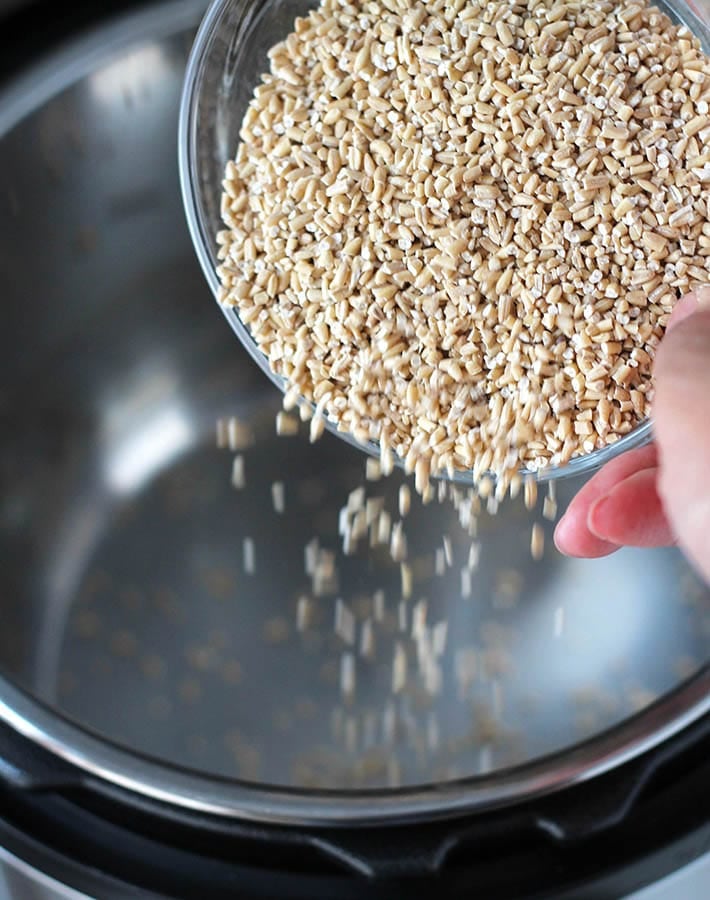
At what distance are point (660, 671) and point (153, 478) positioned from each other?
0.54 m

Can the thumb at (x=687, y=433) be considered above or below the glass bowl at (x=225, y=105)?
below

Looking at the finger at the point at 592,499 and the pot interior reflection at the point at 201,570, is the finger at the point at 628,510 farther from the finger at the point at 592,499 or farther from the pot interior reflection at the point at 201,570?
the pot interior reflection at the point at 201,570

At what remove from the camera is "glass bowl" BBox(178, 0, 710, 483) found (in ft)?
2.20

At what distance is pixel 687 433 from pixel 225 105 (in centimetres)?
45

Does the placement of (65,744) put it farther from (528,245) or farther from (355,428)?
(528,245)

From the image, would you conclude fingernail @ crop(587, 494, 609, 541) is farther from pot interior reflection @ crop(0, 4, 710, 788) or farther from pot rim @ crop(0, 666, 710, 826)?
pot interior reflection @ crop(0, 4, 710, 788)

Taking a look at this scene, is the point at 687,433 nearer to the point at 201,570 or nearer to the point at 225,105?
the point at 225,105

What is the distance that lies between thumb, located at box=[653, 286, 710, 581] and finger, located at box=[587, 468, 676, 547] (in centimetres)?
17

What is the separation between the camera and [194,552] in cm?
104

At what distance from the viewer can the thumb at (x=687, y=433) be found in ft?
1.57

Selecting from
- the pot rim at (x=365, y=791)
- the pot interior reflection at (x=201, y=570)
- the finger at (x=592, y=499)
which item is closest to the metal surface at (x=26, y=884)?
the pot rim at (x=365, y=791)

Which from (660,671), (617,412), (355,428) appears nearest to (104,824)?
(355,428)

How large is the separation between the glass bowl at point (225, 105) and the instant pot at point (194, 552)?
2 centimetres

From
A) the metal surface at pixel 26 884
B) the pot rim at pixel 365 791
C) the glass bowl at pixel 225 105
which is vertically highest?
the glass bowl at pixel 225 105
